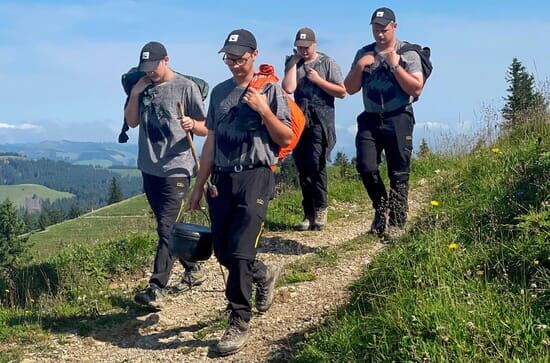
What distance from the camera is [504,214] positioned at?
5.69 m

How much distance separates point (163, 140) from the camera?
6363mm

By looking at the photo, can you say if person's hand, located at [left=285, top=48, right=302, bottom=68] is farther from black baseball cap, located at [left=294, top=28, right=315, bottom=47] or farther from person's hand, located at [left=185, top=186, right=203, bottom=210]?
person's hand, located at [left=185, top=186, right=203, bottom=210]

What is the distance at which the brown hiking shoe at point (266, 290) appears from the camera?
5660mm

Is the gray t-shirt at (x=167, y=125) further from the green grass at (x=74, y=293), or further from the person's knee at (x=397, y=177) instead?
the person's knee at (x=397, y=177)

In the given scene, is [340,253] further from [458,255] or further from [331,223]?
[458,255]

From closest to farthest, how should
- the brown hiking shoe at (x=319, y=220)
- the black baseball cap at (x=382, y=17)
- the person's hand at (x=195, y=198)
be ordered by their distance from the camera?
1. the person's hand at (x=195, y=198)
2. the black baseball cap at (x=382, y=17)
3. the brown hiking shoe at (x=319, y=220)

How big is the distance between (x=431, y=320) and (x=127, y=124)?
3.85 meters

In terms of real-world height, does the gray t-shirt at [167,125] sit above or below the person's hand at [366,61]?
below

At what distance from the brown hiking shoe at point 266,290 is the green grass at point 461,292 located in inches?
31.0

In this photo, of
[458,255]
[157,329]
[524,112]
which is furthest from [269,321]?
[524,112]

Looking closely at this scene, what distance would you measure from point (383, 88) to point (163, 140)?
7.85 ft

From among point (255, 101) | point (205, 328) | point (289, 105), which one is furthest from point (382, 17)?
point (205, 328)

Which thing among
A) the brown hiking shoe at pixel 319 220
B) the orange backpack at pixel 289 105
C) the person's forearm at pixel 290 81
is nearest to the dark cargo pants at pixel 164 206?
the orange backpack at pixel 289 105

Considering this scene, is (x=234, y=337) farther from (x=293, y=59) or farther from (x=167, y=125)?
(x=293, y=59)
